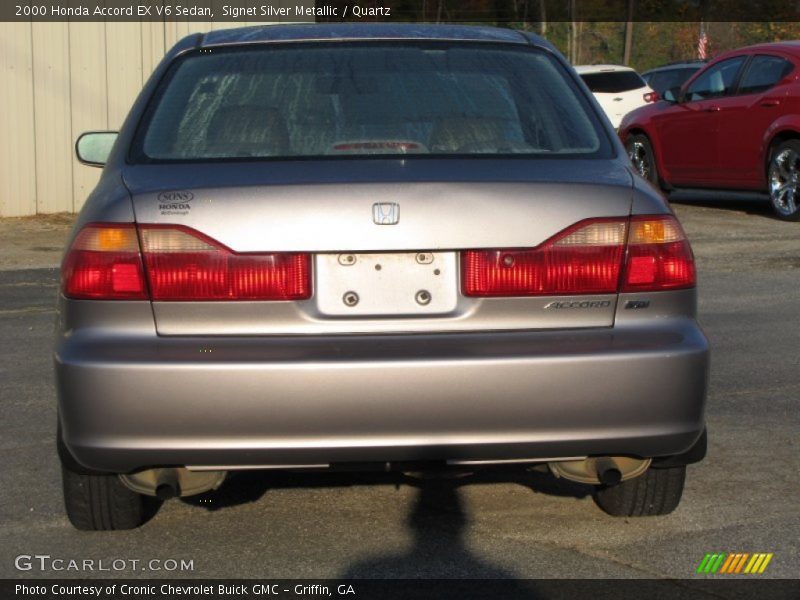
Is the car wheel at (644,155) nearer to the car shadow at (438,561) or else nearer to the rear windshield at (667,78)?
the rear windshield at (667,78)

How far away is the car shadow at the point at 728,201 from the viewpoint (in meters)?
15.2

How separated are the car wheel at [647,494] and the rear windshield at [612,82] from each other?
2047 centimetres

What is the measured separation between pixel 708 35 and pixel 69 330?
48.9 meters

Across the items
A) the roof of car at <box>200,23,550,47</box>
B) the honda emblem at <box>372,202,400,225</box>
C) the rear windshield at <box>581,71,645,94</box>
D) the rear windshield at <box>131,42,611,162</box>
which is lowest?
the rear windshield at <box>581,71,645,94</box>

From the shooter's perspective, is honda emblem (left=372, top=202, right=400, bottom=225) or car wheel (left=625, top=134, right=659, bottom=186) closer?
honda emblem (left=372, top=202, right=400, bottom=225)

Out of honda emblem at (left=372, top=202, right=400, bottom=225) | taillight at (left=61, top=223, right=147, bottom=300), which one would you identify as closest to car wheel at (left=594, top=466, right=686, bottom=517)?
honda emblem at (left=372, top=202, right=400, bottom=225)

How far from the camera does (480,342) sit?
3816mm

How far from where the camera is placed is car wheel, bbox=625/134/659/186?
15961mm

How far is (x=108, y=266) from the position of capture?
390 cm

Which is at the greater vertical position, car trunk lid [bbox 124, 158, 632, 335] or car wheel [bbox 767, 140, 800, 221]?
car trunk lid [bbox 124, 158, 632, 335]

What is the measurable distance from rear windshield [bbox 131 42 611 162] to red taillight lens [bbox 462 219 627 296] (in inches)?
14.8

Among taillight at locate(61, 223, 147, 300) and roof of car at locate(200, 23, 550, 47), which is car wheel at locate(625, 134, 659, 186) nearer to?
roof of car at locate(200, 23, 550, 47)

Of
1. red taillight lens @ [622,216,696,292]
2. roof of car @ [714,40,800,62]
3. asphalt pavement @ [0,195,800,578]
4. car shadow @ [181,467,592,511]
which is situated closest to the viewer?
red taillight lens @ [622,216,696,292]

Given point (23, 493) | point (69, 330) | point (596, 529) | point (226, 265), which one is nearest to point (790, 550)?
point (596, 529)
